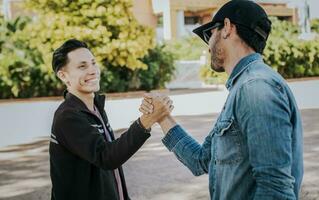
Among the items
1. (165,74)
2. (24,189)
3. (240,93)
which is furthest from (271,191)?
(165,74)

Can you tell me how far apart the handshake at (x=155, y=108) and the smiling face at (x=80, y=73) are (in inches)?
12.1

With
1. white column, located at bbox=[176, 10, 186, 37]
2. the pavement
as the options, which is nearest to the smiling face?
the pavement

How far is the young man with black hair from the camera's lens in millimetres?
2207

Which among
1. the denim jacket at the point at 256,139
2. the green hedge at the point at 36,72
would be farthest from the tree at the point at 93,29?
the denim jacket at the point at 256,139

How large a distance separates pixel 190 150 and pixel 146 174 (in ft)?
13.8

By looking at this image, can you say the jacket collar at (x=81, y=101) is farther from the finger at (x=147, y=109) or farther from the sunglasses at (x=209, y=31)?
the sunglasses at (x=209, y=31)

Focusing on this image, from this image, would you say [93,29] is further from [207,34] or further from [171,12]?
[171,12]

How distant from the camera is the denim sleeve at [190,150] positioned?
2207 mm

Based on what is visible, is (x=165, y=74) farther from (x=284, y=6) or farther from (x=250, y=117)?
(x=284, y=6)

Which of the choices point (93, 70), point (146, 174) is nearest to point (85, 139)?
point (93, 70)

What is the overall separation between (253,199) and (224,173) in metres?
0.16

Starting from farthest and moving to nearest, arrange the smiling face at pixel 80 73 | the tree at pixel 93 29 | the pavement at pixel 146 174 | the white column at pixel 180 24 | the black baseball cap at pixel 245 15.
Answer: the white column at pixel 180 24
the tree at pixel 93 29
the pavement at pixel 146 174
the smiling face at pixel 80 73
the black baseball cap at pixel 245 15

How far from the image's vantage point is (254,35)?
5.83 feet

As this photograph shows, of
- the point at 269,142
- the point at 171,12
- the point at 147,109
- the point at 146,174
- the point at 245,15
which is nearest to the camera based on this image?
the point at 269,142
